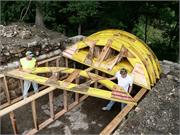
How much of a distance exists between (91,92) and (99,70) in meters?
1.99

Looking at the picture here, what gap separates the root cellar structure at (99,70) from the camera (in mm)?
6242

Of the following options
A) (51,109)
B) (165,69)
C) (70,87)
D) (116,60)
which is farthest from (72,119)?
(165,69)

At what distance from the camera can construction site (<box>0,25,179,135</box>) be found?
582cm

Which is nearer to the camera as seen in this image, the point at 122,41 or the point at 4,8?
the point at 122,41

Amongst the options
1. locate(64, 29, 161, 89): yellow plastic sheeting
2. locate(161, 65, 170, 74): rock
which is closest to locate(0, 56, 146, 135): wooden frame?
locate(64, 29, 161, 89): yellow plastic sheeting

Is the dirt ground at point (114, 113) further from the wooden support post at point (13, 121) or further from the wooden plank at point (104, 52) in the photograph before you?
the wooden plank at point (104, 52)

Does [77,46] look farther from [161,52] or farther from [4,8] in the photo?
[161,52]

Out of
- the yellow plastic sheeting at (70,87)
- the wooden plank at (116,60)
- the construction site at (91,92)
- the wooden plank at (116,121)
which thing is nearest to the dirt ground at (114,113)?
the construction site at (91,92)

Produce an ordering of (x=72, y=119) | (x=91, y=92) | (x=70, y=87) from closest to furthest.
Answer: (x=91, y=92) → (x=70, y=87) → (x=72, y=119)

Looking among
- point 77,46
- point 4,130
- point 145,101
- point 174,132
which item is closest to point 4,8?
point 77,46

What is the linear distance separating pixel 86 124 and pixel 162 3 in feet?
27.1

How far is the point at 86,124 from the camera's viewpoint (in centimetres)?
678

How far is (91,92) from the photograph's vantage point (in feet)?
20.3

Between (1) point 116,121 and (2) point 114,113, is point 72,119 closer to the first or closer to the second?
(2) point 114,113
